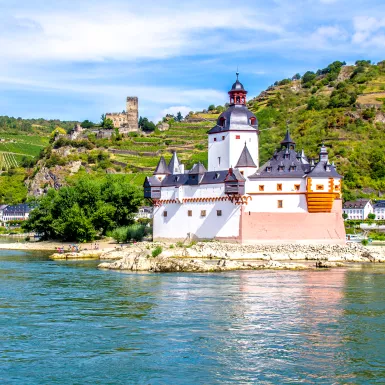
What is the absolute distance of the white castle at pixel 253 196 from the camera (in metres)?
51.4

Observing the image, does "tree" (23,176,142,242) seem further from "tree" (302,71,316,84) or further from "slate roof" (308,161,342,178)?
"tree" (302,71,316,84)

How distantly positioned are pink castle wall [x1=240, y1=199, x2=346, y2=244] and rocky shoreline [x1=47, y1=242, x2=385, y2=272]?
1499 millimetres

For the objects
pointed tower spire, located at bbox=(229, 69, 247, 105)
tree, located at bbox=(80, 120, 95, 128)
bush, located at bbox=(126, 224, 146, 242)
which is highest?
tree, located at bbox=(80, 120, 95, 128)

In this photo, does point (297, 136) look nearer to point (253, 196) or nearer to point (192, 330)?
point (253, 196)

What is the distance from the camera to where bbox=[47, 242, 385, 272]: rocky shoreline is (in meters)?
41.4

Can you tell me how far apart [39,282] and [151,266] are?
314 inches

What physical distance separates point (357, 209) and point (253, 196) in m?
36.5

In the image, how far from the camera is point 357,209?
3346 inches

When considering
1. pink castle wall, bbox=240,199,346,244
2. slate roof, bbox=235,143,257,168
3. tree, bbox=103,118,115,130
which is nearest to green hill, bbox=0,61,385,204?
tree, bbox=103,118,115,130

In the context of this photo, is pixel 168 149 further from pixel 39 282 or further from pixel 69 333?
pixel 69 333

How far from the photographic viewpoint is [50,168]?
129 m

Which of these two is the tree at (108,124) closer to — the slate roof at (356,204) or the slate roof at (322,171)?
the slate roof at (356,204)

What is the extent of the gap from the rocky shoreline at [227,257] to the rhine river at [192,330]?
4930 mm

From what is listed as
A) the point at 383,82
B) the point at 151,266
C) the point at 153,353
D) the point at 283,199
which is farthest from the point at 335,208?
the point at 383,82
